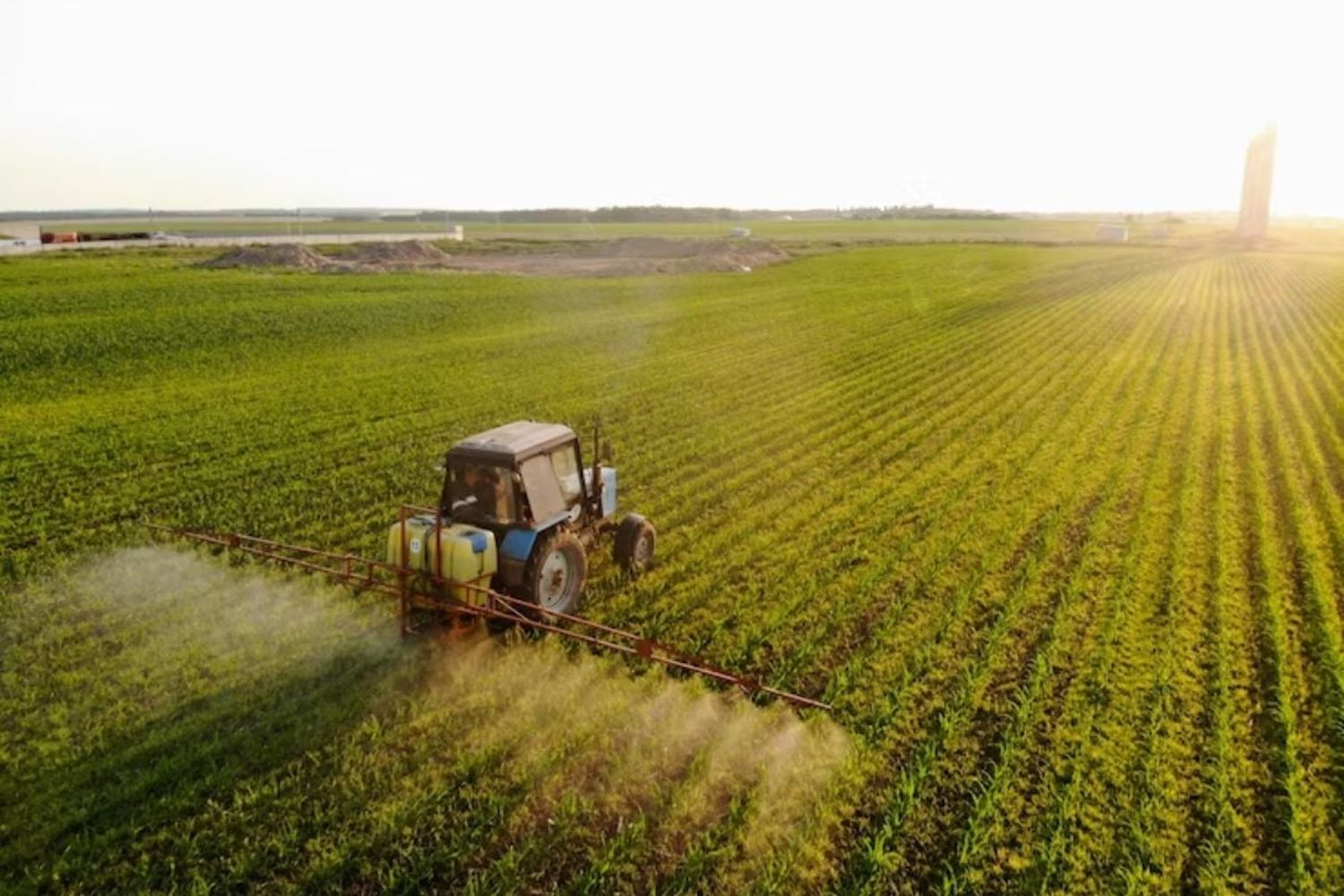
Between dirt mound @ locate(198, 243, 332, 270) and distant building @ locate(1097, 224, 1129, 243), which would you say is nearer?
dirt mound @ locate(198, 243, 332, 270)

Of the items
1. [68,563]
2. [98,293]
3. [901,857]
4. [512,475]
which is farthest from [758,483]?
[98,293]

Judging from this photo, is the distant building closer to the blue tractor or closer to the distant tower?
the distant tower

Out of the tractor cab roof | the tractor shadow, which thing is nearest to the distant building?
the tractor cab roof

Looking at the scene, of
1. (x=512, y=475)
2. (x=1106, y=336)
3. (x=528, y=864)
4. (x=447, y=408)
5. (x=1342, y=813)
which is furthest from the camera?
(x=1106, y=336)

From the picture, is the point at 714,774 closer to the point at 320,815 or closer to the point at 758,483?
the point at 320,815

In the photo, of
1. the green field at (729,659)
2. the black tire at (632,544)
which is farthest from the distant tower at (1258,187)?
the black tire at (632,544)

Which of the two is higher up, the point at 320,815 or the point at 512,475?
the point at 512,475
